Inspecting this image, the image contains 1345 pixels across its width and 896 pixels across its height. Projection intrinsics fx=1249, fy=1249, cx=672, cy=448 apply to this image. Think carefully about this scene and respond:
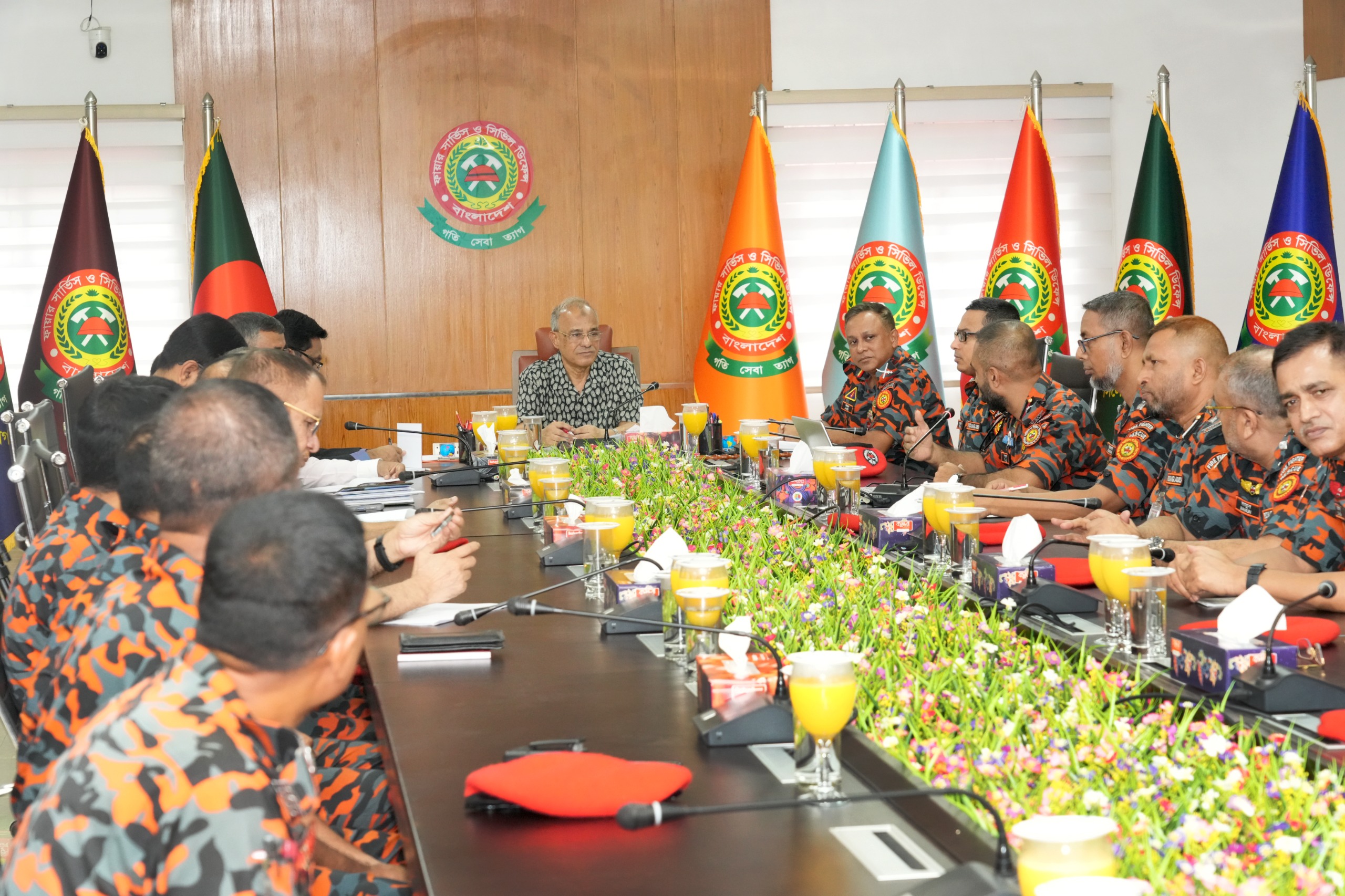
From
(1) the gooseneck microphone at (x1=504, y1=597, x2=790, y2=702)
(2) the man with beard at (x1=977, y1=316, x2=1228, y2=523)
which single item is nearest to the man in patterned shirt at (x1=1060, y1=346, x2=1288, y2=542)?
(2) the man with beard at (x1=977, y1=316, x2=1228, y2=523)

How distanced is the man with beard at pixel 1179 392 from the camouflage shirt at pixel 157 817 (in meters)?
2.52

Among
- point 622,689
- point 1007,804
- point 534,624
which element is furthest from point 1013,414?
point 1007,804

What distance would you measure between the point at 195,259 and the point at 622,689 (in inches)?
203

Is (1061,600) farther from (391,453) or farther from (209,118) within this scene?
(209,118)

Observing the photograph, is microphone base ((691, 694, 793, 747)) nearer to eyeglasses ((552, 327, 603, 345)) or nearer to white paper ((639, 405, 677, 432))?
white paper ((639, 405, 677, 432))

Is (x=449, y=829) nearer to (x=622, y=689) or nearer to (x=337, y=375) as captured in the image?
(x=622, y=689)

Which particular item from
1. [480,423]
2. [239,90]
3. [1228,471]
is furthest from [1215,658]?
[239,90]

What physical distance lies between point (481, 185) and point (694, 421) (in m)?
2.63

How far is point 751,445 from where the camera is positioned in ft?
13.4

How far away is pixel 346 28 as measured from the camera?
656 centimetres

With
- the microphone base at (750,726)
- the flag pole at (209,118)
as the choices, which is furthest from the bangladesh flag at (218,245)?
the microphone base at (750,726)

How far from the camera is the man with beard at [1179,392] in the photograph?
10.7 feet

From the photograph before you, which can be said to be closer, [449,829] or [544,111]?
[449,829]

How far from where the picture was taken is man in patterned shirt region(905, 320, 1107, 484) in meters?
4.02
